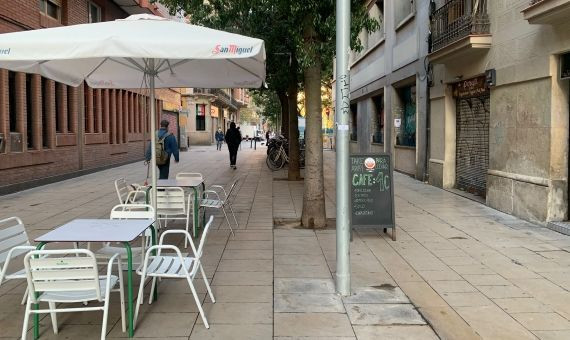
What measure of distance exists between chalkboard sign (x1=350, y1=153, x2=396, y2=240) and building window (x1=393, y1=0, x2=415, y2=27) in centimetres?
992

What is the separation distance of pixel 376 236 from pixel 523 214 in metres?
2.98

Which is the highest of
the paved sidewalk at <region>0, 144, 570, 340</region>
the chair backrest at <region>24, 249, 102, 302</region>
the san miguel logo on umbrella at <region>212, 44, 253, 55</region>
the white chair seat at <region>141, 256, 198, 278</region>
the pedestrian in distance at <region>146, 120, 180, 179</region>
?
the san miguel logo on umbrella at <region>212, 44, 253, 55</region>

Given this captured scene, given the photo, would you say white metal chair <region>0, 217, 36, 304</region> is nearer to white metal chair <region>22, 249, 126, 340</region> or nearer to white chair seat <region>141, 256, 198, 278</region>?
white metal chair <region>22, 249, 126, 340</region>

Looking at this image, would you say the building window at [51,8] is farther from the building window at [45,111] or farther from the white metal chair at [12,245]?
the white metal chair at [12,245]

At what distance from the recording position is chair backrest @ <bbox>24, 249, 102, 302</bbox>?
376cm

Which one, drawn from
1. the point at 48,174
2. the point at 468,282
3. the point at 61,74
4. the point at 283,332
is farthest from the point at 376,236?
the point at 48,174

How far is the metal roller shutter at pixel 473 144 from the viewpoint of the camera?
11547 millimetres

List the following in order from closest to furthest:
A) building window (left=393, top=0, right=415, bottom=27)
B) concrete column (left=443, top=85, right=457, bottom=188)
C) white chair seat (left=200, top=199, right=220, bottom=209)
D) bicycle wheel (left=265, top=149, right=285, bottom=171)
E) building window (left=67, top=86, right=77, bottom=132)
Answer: white chair seat (left=200, top=199, right=220, bottom=209)
concrete column (left=443, top=85, right=457, bottom=188)
building window (left=393, top=0, right=415, bottom=27)
building window (left=67, top=86, right=77, bottom=132)
bicycle wheel (left=265, top=149, right=285, bottom=171)

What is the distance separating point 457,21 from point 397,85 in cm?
658

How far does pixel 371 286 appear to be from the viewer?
5.48 meters

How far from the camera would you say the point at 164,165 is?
1040cm

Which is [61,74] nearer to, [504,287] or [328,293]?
[328,293]

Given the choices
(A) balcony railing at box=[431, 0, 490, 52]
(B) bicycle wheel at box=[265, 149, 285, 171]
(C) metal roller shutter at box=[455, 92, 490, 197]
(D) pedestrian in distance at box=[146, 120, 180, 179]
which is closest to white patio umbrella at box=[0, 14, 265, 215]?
(D) pedestrian in distance at box=[146, 120, 180, 179]

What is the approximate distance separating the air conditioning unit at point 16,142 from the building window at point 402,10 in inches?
453
